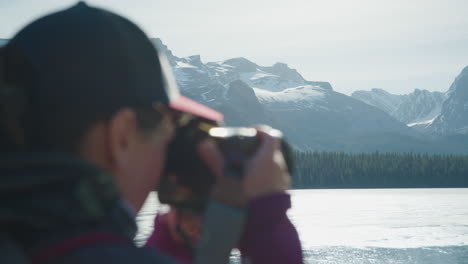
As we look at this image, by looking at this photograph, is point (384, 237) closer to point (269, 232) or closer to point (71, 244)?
point (269, 232)

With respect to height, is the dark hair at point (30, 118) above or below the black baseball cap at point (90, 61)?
below

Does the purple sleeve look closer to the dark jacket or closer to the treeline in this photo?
the dark jacket

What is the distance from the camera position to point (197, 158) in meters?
1.39

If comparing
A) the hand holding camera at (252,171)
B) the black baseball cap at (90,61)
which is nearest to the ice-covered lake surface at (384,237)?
the hand holding camera at (252,171)

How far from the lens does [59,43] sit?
1.11m

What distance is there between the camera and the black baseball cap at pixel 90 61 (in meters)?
1.08

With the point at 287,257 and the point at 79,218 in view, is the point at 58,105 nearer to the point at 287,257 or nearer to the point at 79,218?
the point at 79,218

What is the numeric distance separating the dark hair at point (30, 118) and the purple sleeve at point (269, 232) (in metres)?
0.38

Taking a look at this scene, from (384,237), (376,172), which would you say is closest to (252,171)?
(384,237)

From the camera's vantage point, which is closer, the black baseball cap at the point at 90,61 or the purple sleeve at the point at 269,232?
the black baseball cap at the point at 90,61

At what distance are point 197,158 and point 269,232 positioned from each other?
0.27 m

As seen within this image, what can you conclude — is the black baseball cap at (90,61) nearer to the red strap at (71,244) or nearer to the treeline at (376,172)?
the red strap at (71,244)

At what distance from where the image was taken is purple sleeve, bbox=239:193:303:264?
1.21m

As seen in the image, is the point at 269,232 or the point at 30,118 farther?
the point at 269,232
